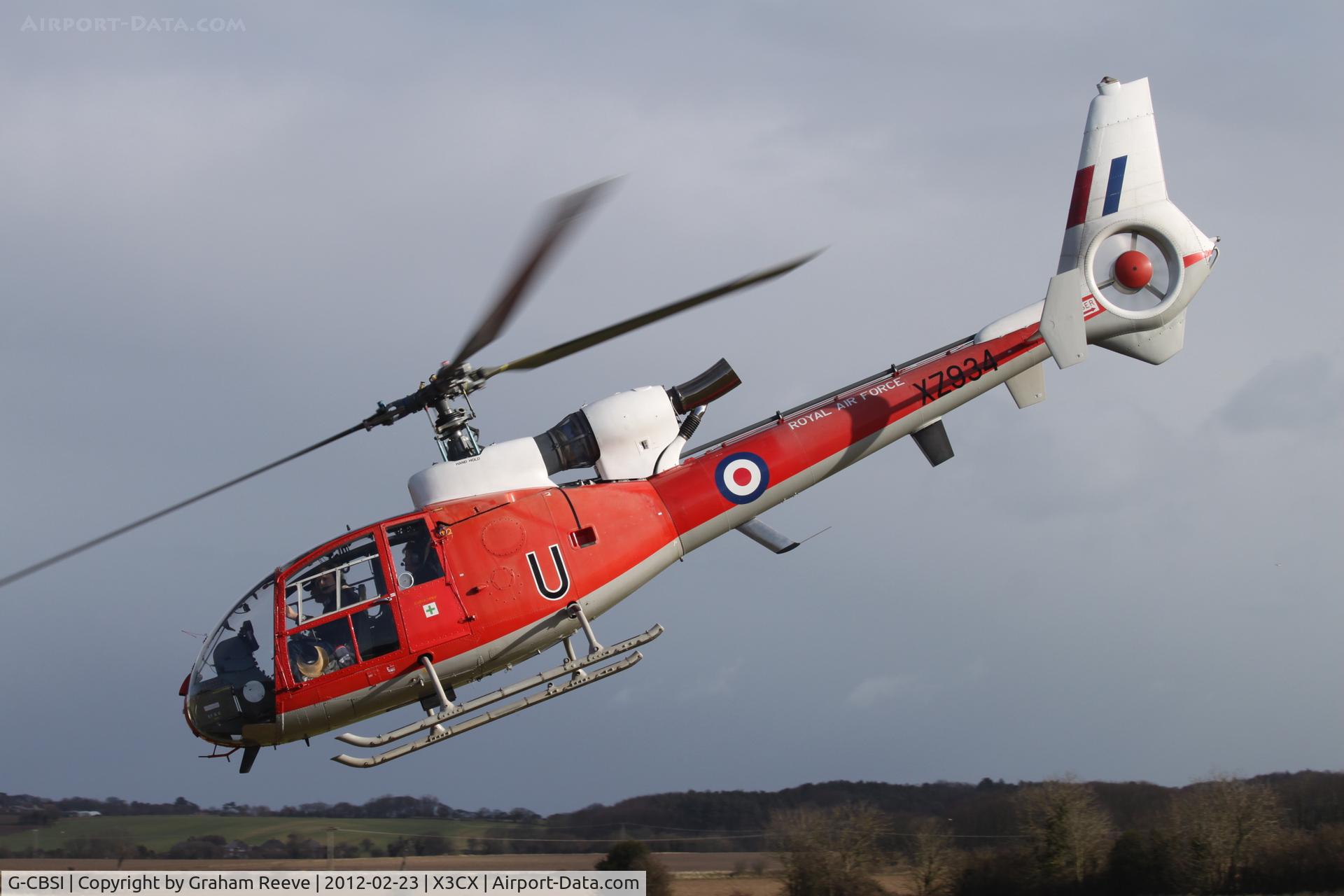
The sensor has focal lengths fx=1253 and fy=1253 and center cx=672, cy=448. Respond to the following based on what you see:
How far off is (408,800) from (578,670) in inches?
229

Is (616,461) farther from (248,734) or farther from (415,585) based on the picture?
(248,734)

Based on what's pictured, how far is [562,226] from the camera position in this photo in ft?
36.6

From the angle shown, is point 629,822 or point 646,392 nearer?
point 646,392

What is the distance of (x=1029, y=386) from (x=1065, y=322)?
0.99 meters

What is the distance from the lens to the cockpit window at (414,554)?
13930mm

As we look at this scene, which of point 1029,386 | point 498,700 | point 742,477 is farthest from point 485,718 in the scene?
point 1029,386

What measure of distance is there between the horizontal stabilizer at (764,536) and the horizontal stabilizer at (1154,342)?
5.61 meters

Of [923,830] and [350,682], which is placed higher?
[350,682]

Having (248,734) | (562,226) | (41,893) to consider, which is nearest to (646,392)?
(562,226)

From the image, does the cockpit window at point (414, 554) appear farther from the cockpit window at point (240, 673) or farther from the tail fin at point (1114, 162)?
the tail fin at point (1114, 162)

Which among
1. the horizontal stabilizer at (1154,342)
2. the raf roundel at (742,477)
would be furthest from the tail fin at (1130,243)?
the raf roundel at (742,477)

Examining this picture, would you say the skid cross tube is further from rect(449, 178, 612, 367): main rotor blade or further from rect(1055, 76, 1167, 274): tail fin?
rect(1055, 76, 1167, 274): tail fin

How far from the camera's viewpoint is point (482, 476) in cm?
1467

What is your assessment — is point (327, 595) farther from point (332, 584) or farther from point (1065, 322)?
point (1065, 322)
